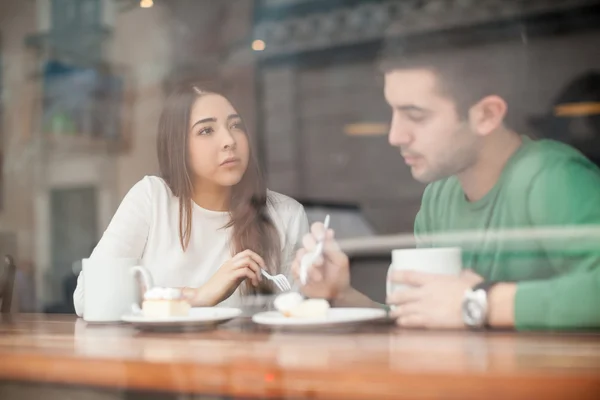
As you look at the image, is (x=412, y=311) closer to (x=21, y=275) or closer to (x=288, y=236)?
(x=288, y=236)

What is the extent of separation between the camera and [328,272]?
1.51 meters

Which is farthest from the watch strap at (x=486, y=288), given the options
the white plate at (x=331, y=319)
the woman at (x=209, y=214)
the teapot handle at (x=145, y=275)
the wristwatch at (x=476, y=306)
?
the teapot handle at (x=145, y=275)

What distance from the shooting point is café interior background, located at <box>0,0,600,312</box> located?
1393mm

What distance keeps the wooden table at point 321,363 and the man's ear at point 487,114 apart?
42cm

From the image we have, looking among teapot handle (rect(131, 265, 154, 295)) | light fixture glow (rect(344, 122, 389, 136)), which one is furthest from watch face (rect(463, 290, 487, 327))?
teapot handle (rect(131, 265, 154, 295))

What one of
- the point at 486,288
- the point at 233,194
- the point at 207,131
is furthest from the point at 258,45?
the point at 486,288

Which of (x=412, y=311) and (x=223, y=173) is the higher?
(x=223, y=173)

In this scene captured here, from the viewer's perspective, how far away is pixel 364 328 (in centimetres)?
134

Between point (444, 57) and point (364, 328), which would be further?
point (444, 57)

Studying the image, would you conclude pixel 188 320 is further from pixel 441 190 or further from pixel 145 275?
pixel 441 190

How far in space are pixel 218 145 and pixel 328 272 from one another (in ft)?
1.24

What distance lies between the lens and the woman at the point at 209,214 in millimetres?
1574

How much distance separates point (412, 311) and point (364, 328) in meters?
0.09

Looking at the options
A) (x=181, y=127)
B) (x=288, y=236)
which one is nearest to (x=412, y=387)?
(x=288, y=236)
